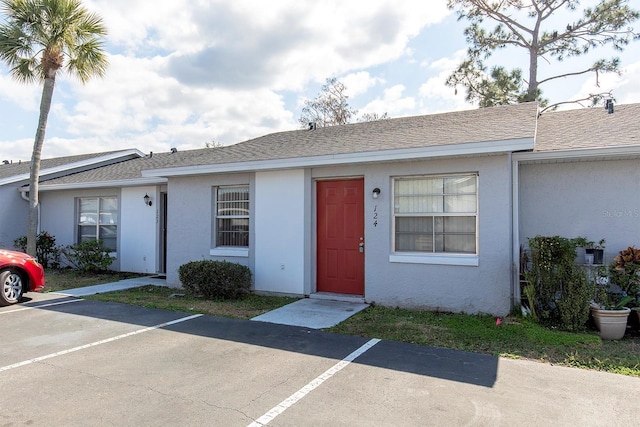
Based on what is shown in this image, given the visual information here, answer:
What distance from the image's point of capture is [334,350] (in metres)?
5.34

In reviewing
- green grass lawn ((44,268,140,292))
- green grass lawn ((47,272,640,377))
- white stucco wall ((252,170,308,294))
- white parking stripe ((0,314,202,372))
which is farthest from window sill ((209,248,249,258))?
green grass lawn ((44,268,140,292))

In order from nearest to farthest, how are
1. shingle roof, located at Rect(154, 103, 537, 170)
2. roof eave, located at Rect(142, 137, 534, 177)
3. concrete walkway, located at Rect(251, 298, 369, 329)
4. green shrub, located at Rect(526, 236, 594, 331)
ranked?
green shrub, located at Rect(526, 236, 594, 331), roof eave, located at Rect(142, 137, 534, 177), concrete walkway, located at Rect(251, 298, 369, 329), shingle roof, located at Rect(154, 103, 537, 170)

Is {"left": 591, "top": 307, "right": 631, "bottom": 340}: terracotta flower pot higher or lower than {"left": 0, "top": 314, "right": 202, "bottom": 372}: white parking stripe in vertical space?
higher

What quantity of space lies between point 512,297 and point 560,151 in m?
2.55

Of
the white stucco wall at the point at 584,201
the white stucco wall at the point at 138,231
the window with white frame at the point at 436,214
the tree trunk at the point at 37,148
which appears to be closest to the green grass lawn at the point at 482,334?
the window with white frame at the point at 436,214

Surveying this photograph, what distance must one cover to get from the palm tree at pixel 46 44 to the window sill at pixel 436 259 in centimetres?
1032

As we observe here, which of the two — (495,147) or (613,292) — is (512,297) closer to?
(613,292)

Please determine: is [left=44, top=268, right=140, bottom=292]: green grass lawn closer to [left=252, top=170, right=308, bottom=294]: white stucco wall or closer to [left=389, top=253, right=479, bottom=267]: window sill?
[left=252, top=170, right=308, bottom=294]: white stucco wall

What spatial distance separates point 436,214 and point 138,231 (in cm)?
897

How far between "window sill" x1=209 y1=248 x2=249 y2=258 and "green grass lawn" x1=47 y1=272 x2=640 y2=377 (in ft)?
5.02

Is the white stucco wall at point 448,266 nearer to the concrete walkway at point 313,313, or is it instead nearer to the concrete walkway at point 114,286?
the concrete walkway at point 313,313

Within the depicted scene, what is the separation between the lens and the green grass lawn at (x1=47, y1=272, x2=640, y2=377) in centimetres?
503

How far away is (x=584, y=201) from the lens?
280 inches

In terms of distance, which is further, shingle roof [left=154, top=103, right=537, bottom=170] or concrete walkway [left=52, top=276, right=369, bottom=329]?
shingle roof [left=154, top=103, right=537, bottom=170]
